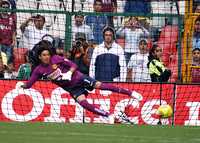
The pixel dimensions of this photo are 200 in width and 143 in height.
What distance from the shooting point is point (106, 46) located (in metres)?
13.0

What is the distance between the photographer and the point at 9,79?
40.1 ft

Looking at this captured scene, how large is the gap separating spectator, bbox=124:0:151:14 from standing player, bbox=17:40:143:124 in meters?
2.52

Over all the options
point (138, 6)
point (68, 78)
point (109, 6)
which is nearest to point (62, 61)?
point (68, 78)

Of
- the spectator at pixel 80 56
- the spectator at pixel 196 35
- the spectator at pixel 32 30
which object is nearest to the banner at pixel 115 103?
the spectator at pixel 80 56

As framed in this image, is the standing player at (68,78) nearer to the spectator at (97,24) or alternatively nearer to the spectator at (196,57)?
the spectator at (97,24)

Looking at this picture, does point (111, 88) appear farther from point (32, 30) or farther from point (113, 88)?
A: point (32, 30)

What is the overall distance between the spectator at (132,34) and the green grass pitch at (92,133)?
3.06 meters

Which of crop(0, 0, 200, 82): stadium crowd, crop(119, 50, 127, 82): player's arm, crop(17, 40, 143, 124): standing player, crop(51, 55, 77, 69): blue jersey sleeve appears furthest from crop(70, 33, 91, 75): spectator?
crop(51, 55, 77, 69): blue jersey sleeve

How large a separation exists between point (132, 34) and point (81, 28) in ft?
3.49

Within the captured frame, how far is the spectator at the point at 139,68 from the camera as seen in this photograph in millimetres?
12953

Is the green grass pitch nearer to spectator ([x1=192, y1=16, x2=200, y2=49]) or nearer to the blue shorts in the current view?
the blue shorts

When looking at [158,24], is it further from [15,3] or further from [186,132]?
[186,132]

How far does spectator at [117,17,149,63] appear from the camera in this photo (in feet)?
43.7

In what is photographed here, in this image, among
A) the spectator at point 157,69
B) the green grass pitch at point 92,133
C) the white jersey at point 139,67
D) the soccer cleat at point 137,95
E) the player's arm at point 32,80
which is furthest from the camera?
the white jersey at point 139,67
